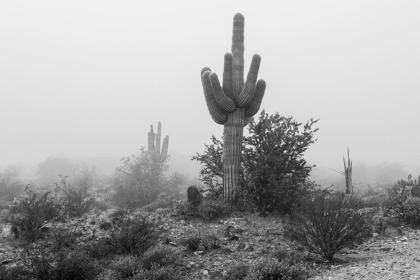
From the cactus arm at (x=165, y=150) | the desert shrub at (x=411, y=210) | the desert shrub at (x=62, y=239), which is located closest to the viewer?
the desert shrub at (x=62, y=239)

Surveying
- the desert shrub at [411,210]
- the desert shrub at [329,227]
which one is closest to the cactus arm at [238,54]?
the desert shrub at [411,210]

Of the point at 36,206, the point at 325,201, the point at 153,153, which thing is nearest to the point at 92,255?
the point at 36,206

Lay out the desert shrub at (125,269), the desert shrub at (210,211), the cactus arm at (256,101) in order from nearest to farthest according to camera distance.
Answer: the desert shrub at (125,269) → the desert shrub at (210,211) → the cactus arm at (256,101)

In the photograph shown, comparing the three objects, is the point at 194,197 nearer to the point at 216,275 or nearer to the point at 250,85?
the point at 250,85

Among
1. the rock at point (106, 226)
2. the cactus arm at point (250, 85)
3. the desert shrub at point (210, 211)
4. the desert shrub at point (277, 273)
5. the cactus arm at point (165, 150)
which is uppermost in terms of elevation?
the cactus arm at point (250, 85)

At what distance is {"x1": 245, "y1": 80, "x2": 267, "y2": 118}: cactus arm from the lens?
13672mm

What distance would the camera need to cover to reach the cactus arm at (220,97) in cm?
1275

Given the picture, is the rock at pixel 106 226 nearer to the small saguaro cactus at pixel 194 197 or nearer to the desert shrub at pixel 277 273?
the small saguaro cactus at pixel 194 197

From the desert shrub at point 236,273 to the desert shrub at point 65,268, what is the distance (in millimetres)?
2540

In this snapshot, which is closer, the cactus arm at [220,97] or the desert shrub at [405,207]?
the desert shrub at [405,207]

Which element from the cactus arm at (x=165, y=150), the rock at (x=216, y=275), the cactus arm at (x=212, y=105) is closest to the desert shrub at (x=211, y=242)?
the rock at (x=216, y=275)

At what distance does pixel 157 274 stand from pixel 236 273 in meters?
1.48

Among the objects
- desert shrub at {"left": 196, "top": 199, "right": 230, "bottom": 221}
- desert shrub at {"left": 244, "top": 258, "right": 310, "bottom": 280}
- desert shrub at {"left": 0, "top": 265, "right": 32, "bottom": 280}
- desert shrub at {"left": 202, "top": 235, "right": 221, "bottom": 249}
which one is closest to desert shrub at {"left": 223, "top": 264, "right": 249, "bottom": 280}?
desert shrub at {"left": 244, "top": 258, "right": 310, "bottom": 280}

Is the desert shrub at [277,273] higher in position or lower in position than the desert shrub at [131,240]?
lower
